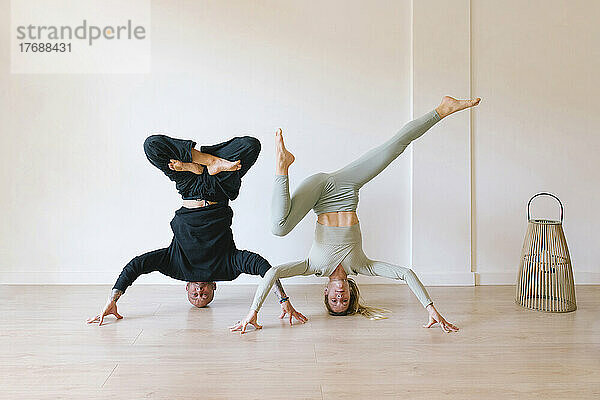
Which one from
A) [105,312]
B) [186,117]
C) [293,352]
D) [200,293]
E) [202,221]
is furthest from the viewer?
[186,117]

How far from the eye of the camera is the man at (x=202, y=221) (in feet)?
11.4

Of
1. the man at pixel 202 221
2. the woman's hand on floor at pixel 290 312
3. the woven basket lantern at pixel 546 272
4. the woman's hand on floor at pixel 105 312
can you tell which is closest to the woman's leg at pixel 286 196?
the man at pixel 202 221

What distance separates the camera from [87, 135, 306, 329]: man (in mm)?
3475

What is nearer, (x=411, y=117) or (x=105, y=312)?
(x=105, y=312)

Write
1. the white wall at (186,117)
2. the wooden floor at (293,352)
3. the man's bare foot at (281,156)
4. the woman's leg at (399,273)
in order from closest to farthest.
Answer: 1. the wooden floor at (293,352)
2. the man's bare foot at (281,156)
3. the woman's leg at (399,273)
4. the white wall at (186,117)

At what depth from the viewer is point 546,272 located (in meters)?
3.78

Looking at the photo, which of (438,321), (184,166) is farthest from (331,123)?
(438,321)

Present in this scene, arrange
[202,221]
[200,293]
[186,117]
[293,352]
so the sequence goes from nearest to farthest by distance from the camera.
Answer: [293,352]
[202,221]
[200,293]
[186,117]

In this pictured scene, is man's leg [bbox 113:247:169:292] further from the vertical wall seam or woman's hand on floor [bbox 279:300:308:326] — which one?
the vertical wall seam

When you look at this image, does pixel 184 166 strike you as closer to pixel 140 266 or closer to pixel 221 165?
pixel 221 165

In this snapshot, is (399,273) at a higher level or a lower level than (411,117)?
lower

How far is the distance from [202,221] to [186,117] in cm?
103

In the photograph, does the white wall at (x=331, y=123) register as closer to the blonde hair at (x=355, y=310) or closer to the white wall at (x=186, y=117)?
the white wall at (x=186, y=117)

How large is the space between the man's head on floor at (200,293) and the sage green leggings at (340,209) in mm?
470
